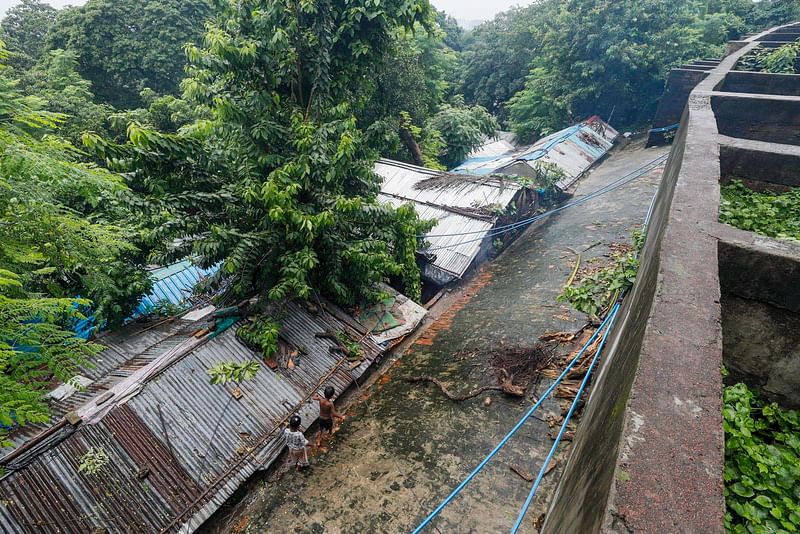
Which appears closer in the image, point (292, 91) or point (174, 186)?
point (174, 186)

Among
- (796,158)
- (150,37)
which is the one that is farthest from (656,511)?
(150,37)

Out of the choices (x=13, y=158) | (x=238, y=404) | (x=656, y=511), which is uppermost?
(x=13, y=158)

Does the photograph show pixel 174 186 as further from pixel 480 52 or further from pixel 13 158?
pixel 480 52

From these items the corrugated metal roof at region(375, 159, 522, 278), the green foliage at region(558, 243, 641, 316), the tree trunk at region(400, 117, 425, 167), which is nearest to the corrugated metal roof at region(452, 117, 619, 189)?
the tree trunk at region(400, 117, 425, 167)

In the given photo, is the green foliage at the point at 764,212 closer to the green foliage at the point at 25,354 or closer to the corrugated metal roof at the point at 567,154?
the green foliage at the point at 25,354

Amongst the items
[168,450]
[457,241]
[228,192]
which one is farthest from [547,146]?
[168,450]

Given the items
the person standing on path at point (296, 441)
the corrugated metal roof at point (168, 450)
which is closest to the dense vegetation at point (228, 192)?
the corrugated metal roof at point (168, 450)
